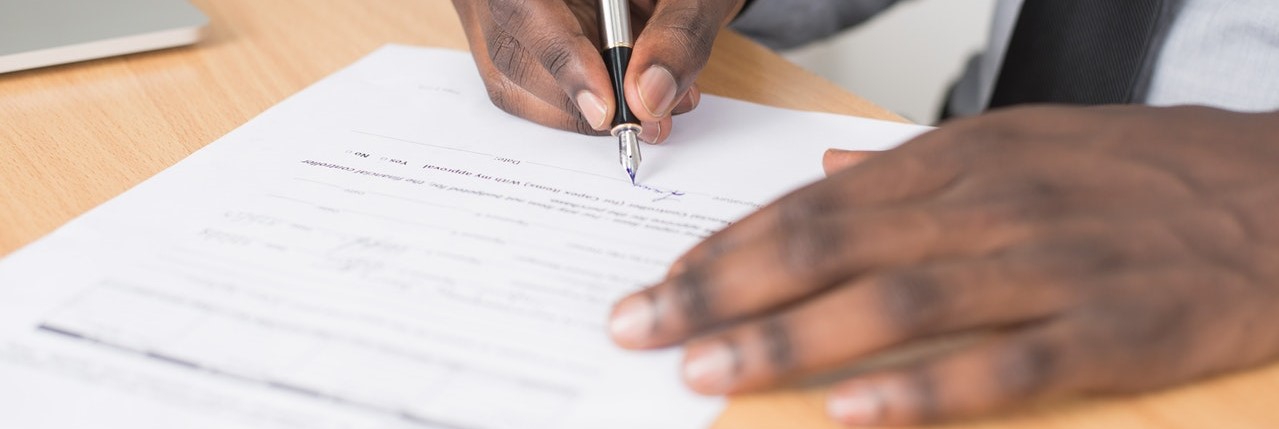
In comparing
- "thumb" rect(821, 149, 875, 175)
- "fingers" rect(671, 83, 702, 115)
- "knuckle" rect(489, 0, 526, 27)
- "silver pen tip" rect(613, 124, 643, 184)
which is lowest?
"fingers" rect(671, 83, 702, 115)

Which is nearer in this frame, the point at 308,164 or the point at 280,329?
the point at 280,329

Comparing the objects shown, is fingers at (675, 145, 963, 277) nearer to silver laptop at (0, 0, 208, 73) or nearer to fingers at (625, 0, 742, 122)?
fingers at (625, 0, 742, 122)

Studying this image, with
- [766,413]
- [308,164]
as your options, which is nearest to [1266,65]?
[766,413]

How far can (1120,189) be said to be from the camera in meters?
0.41

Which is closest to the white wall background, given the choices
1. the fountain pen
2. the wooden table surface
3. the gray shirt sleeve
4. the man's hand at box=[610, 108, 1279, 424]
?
the gray shirt sleeve

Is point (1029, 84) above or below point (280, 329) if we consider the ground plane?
below

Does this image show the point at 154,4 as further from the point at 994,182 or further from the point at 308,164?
the point at 994,182

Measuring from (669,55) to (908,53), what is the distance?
4.03 feet

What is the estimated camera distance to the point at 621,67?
1.87ft

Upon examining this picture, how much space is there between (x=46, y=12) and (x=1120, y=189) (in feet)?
2.20

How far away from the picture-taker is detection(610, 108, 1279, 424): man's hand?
1.15 feet

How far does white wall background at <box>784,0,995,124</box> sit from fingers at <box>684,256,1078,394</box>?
1268 millimetres

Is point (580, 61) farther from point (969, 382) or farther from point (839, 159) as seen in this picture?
point (969, 382)

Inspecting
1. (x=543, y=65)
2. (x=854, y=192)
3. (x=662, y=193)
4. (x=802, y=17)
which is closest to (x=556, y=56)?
(x=543, y=65)
